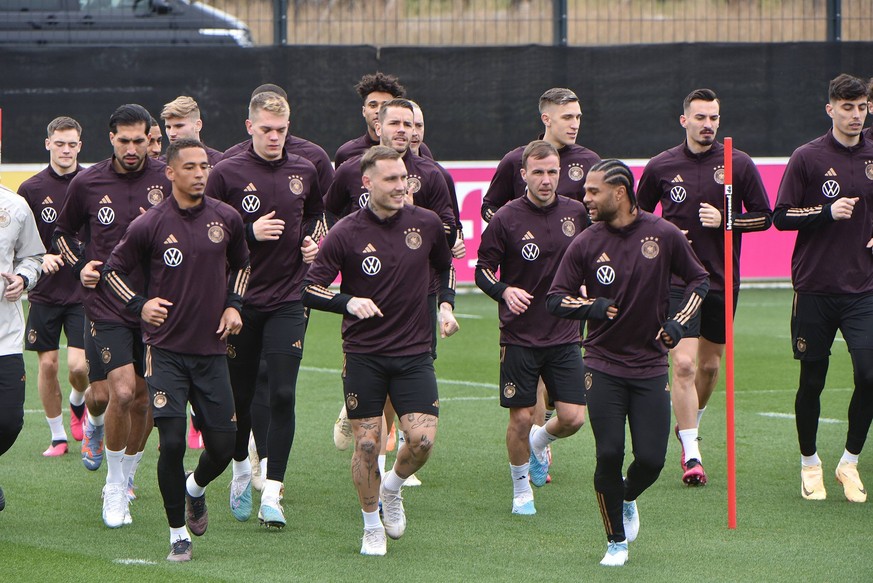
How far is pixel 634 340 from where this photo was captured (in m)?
7.15

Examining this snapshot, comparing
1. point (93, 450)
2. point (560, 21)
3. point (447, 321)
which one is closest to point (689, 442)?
point (447, 321)

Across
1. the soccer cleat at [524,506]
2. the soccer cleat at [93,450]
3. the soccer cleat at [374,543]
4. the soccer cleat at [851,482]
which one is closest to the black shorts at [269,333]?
the soccer cleat at [374,543]

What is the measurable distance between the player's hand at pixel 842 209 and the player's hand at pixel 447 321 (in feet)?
8.06

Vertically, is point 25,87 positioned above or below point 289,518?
above

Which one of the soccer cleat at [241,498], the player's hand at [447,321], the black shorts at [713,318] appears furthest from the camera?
the black shorts at [713,318]

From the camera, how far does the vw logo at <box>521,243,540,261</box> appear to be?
27.4 ft

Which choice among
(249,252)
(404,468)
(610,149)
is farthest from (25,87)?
(404,468)

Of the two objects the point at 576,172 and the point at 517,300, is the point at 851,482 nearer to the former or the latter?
the point at 517,300

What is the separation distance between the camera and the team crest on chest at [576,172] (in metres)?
9.35

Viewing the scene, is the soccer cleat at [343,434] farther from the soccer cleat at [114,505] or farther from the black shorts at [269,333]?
the soccer cleat at [114,505]

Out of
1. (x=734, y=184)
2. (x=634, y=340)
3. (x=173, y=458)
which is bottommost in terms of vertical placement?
(x=173, y=458)

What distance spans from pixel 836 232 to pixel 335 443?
12.7 ft

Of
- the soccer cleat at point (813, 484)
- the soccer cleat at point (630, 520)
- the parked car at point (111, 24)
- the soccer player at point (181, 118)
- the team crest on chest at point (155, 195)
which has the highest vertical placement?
the parked car at point (111, 24)

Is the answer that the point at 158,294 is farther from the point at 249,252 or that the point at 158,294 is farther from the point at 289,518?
the point at 289,518
